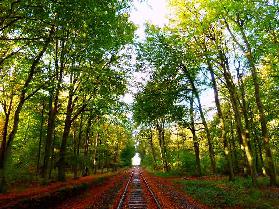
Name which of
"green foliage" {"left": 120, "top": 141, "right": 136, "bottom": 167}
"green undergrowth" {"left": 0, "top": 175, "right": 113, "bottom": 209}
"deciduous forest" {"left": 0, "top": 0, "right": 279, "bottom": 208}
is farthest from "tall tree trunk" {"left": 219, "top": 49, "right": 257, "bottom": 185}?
"green foliage" {"left": 120, "top": 141, "right": 136, "bottom": 167}

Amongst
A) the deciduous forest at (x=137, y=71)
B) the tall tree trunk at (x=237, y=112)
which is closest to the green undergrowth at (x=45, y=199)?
the deciduous forest at (x=137, y=71)

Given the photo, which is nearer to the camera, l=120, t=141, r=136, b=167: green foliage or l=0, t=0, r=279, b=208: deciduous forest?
l=0, t=0, r=279, b=208: deciduous forest

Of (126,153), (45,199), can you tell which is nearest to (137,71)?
(45,199)

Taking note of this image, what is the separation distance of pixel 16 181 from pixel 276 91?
90.2 feet

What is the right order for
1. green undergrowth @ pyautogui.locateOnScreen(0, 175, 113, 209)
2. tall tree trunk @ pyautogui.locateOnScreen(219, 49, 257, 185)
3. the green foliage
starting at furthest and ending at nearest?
the green foliage < tall tree trunk @ pyautogui.locateOnScreen(219, 49, 257, 185) < green undergrowth @ pyautogui.locateOnScreen(0, 175, 113, 209)

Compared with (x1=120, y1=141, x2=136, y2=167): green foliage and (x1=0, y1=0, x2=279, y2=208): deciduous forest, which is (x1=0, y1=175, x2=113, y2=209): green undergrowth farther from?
(x1=120, y1=141, x2=136, y2=167): green foliage

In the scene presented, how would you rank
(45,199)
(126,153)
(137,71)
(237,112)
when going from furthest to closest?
(126,153), (137,71), (237,112), (45,199)

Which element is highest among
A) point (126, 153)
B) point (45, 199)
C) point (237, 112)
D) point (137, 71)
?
point (137, 71)

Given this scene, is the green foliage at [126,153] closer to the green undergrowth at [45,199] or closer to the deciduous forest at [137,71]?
the deciduous forest at [137,71]

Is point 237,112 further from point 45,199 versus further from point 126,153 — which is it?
point 126,153

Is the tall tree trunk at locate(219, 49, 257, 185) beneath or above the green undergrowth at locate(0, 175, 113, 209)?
above

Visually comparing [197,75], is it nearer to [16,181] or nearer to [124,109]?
[124,109]

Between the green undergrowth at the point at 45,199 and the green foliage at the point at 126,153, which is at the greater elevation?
the green foliage at the point at 126,153

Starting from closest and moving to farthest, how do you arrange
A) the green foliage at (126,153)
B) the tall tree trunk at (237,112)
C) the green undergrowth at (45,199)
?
1. the green undergrowth at (45,199)
2. the tall tree trunk at (237,112)
3. the green foliage at (126,153)
